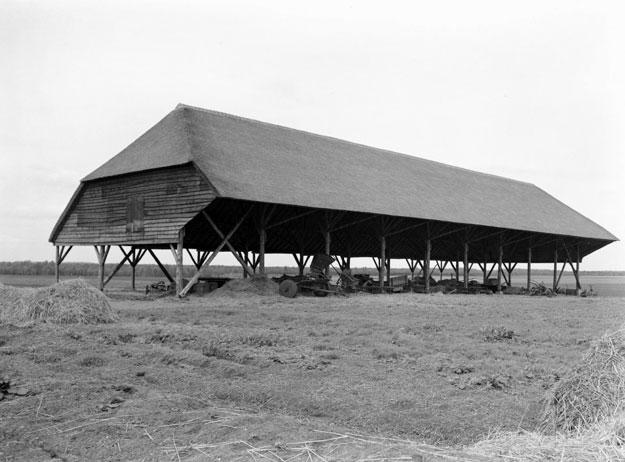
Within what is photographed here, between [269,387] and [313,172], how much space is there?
20.9m

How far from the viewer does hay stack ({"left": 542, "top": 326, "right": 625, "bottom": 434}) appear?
17.2 feet

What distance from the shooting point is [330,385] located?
303 inches

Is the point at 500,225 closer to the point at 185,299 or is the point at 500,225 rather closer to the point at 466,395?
the point at 185,299

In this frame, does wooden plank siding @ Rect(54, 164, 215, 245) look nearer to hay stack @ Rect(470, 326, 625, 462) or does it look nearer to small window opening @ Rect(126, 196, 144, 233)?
Result: small window opening @ Rect(126, 196, 144, 233)

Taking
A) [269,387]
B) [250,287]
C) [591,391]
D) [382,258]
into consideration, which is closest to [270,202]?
[250,287]

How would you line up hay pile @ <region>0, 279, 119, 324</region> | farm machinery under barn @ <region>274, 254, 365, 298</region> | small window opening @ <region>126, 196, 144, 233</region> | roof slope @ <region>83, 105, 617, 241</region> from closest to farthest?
hay pile @ <region>0, 279, 119, 324</region> < roof slope @ <region>83, 105, 617, 241</region> < small window opening @ <region>126, 196, 144, 233</region> < farm machinery under barn @ <region>274, 254, 365, 298</region>

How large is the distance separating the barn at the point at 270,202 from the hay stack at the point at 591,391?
16.7 m

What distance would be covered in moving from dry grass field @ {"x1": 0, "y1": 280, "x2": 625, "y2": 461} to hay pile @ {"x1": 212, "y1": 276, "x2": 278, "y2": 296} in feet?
28.6

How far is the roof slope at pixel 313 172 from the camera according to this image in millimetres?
23734

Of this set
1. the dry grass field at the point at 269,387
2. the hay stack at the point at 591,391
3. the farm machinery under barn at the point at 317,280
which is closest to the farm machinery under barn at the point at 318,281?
the farm machinery under barn at the point at 317,280

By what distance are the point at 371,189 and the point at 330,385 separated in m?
22.3

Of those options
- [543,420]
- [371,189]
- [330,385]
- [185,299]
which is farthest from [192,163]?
[543,420]

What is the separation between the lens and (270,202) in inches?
891

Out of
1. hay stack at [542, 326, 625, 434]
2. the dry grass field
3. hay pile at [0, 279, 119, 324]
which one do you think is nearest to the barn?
hay pile at [0, 279, 119, 324]
